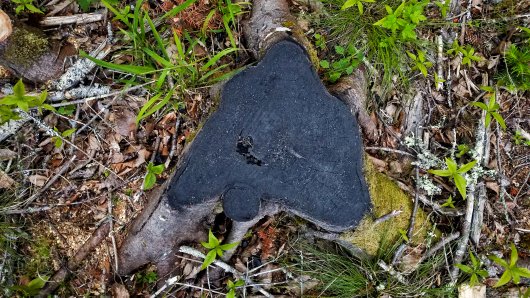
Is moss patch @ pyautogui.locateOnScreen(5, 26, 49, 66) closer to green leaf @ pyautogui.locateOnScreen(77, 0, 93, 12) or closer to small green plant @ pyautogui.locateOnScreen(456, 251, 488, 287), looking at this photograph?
green leaf @ pyautogui.locateOnScreen(77, 0, 93, 12)

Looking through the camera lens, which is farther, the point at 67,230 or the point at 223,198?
the point at 67,230

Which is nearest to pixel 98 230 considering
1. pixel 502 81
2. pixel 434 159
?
pixel 434 159

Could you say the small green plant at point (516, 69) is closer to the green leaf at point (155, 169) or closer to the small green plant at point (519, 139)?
the small green plant at point (519, 139)

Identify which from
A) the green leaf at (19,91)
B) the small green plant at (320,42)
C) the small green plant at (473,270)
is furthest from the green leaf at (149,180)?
the small green plant at (473,270)

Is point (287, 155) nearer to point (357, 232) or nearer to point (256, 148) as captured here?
point (256, 148)

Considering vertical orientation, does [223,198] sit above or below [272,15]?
below

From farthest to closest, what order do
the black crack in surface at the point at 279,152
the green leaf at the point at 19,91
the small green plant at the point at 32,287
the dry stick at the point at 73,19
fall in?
the dry stick at the point at 73,19 → the small green plant at the point at 32,287 → the green leaf at the point at 19,91 → the black crack in surface at the point at 279,152
